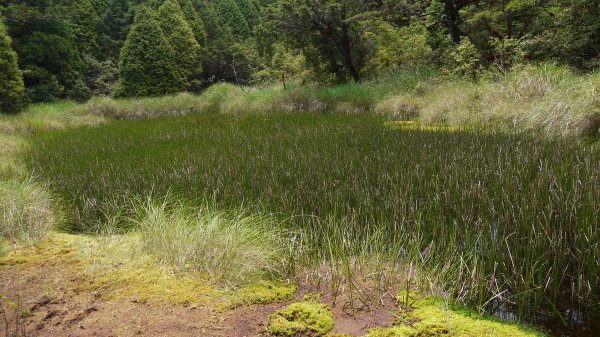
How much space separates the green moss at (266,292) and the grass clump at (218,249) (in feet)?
0.40

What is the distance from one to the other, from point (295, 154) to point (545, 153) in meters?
3.60

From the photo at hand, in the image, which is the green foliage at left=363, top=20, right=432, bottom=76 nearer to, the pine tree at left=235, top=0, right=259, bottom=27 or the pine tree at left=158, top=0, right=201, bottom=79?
the pine tree at left=158, top=0, right=201, bottom=79

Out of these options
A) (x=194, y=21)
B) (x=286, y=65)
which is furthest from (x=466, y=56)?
(x=194, y=21)

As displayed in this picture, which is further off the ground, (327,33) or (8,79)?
Result: (8,79)

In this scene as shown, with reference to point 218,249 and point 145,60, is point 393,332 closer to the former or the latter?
point 218,249

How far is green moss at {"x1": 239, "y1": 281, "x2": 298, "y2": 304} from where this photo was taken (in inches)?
104

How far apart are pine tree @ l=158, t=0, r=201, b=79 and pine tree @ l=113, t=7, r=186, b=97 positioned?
128 cm

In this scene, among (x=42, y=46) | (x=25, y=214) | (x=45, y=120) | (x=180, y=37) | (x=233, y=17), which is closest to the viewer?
(x=25, y=214)

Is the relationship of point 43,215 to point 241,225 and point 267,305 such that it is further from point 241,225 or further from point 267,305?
point 267,305

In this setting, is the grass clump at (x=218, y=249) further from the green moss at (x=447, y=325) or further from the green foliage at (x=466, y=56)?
the green foliage at (x=466, y=56)

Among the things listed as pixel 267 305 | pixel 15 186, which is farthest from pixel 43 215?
pixel 267 305

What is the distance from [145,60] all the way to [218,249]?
27.4m

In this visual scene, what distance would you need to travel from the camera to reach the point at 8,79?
17.7m

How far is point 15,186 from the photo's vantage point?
4.81 metres
